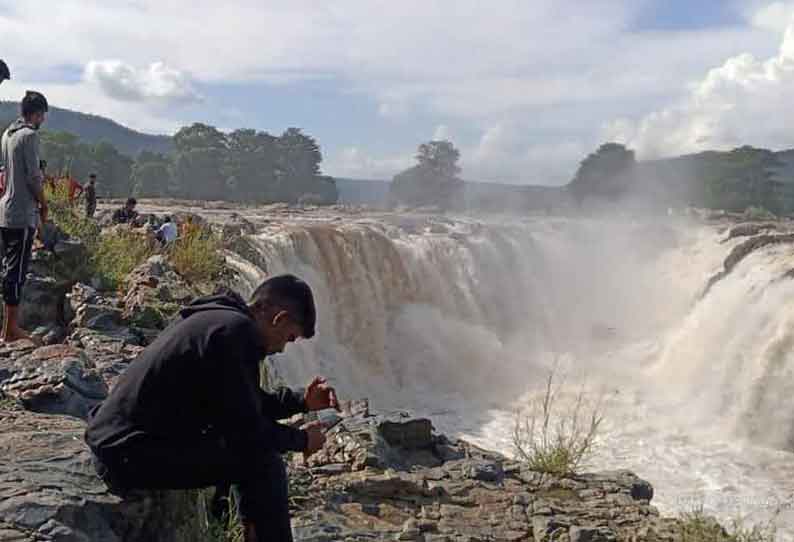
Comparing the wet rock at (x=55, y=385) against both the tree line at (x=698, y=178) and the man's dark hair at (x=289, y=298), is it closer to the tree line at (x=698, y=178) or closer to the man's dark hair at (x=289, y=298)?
the man's dark hair at (x=289, y=298)

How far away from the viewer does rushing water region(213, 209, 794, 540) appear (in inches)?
489

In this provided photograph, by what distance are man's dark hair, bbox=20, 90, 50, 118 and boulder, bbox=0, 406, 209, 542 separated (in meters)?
2.70

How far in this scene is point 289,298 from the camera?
9.47 ft

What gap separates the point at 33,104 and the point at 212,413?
135 inches

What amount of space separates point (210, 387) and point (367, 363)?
43.9 feet

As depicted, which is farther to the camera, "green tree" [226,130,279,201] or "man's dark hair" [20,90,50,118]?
"green tree" [226,130,279,201]

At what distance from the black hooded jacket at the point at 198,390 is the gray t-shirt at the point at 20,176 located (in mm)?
3219

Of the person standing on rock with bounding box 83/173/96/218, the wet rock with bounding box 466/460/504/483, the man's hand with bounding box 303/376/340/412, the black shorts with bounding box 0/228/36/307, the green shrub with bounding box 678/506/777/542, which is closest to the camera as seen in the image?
the man's hand with bounding box 303/376/340/412

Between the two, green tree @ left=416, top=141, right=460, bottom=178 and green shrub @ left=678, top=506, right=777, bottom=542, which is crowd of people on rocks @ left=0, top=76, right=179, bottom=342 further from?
green tree @ left=416, top=141, right=460, bottom=178

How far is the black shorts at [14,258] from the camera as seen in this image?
5688 mm

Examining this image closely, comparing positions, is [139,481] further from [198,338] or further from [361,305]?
[361,305]

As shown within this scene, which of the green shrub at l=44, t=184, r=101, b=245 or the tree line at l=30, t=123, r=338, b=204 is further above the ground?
the tree line at l=30, t=123, r=338, b=204

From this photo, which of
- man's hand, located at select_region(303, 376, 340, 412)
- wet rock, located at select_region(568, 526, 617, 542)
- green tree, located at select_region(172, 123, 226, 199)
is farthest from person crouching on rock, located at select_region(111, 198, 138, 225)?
green tree, located at select_region(172, 123, 226, 199)

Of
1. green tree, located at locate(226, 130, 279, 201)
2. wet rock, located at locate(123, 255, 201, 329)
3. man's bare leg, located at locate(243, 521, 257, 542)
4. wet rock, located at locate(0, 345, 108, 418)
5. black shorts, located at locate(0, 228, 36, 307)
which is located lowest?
man's bare leg, located at locate(243, 521, 257, 542)
